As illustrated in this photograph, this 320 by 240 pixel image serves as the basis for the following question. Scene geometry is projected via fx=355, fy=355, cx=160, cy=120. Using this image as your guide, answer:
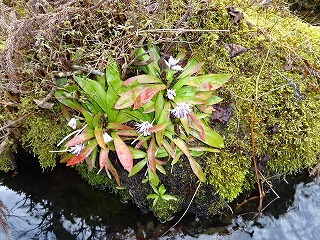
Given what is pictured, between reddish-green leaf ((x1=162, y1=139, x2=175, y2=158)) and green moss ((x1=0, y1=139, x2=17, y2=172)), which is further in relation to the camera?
green moss ((x1=0, y1=139, x2=17, y2=172))

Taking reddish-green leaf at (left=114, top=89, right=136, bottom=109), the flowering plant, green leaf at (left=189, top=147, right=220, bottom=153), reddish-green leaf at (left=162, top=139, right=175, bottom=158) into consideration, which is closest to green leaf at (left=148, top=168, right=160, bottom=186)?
the flowering plant

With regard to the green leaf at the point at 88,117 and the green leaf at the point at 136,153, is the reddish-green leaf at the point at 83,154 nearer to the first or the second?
the green leaf at the point at 88,117

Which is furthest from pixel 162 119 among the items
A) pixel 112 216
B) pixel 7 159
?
pixel 7 159

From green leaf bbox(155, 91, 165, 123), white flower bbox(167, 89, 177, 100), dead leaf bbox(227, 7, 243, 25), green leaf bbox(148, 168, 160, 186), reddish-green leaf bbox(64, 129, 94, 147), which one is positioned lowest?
green leaf bbox(148, 168, 160, 186)

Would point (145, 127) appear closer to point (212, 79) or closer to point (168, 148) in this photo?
point (168, 148)

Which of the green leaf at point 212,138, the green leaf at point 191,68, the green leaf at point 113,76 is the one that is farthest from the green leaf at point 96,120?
the green leaf at point 212,138

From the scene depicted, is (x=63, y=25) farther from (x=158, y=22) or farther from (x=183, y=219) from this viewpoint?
(x=183, y=219)

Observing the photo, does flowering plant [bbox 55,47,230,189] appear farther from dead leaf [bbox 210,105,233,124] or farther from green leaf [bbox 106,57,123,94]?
dead leaf [bbox 210,105,233,124]

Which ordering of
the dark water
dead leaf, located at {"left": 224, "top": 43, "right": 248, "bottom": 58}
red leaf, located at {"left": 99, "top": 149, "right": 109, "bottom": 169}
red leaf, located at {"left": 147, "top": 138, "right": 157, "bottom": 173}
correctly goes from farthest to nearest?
dead leaf, located at {"left": 224, "top": 43, "right": 248, "bottom": 58} → the dark water → red leaf, located at {"left": 147, "top": 138, "right": 157, "bottom": 173} → red leaf, located at {"left": 99, "top": 149, "right": 109, "bottom": 169}
